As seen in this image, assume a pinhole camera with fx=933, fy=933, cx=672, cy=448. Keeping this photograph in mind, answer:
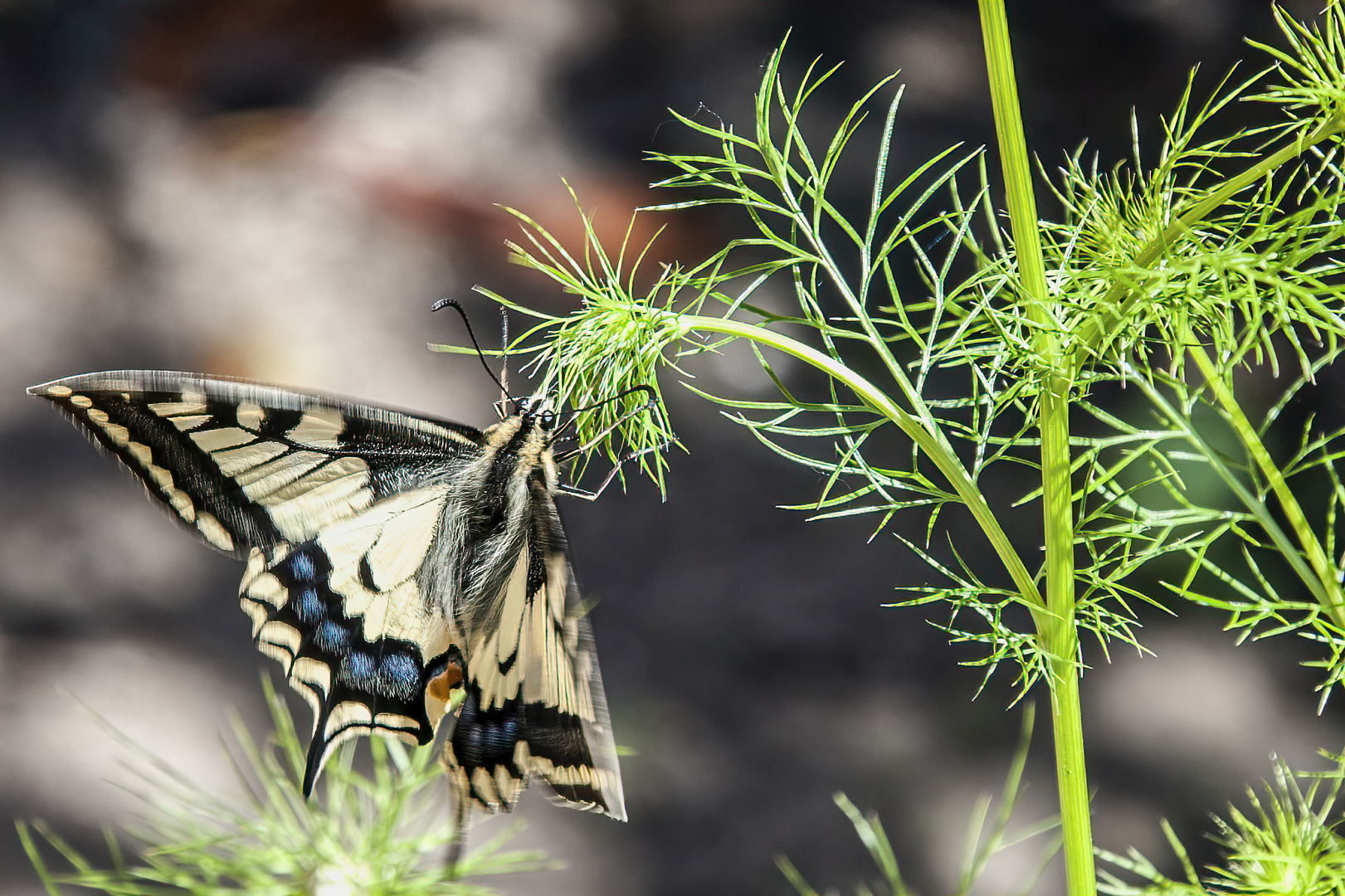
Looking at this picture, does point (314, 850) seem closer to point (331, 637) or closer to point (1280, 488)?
point (331, 637)

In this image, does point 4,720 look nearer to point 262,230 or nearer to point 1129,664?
point 262,230

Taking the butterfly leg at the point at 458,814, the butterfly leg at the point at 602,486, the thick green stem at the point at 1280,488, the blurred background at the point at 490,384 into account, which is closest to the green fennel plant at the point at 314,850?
the butterfly leg at the point at 458,814

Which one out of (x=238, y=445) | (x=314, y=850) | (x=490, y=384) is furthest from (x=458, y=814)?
(x=490, y=384)

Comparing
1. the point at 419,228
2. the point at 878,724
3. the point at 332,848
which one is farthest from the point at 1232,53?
the point at 332,848

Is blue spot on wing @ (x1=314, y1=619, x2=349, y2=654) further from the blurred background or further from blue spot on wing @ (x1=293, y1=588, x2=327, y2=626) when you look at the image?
the blurred background

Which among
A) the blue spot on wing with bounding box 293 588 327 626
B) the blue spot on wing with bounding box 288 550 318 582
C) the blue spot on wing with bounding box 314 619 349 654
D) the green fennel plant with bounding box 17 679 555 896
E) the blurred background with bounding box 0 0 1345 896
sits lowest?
the green fennel plant with bounding box 17 679 555 896

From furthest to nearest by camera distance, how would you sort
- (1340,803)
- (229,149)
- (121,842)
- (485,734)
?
(229,149) < (121,842) < (1340,803) < (485,734)

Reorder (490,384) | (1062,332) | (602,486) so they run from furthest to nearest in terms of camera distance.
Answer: (490,384), (602,486), (1062,332)

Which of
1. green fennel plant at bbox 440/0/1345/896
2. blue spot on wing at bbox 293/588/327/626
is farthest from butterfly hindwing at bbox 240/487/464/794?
green fennel plant at bbox 440/0/1345/896
